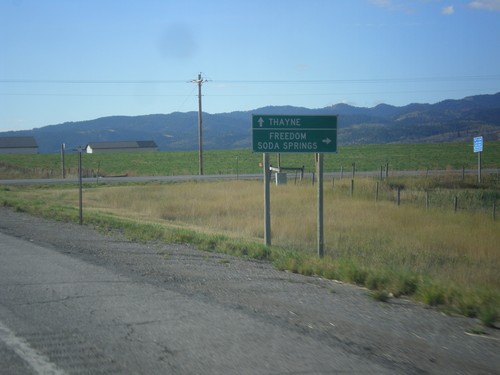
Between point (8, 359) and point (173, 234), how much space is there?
36.1 feet

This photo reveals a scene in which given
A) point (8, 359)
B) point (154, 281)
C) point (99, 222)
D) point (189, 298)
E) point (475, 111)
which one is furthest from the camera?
point (475, 111)

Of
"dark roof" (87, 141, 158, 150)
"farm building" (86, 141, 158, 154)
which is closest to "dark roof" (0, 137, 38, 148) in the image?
"dark roof" (87, 141, 158, 150)

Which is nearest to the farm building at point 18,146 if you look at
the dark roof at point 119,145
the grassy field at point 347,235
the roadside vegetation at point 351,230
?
the dark roof at point 119,145

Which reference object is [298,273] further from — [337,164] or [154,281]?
[337,164]

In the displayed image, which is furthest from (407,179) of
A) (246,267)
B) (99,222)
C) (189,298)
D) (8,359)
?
(8,359)

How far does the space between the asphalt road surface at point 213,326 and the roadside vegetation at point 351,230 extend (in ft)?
2.24

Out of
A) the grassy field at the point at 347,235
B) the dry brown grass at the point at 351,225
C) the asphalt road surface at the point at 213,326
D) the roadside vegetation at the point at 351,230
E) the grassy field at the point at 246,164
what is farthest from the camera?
the grassy field at the point at 246,164

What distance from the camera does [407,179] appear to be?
152 feet

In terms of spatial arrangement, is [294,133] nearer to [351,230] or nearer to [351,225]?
[351,230]

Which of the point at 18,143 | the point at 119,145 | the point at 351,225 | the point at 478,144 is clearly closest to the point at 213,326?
the point at 351,225

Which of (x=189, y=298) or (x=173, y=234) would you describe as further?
(x=173, y=234)

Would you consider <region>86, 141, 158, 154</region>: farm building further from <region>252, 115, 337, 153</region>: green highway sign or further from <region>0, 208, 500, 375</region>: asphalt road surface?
<region>0, 208, 500, 375</region>: asphalt road surface

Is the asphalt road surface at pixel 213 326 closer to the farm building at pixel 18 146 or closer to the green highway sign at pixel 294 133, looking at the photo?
the green highway sign at pixel 294 133

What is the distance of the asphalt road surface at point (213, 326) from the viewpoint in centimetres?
595
